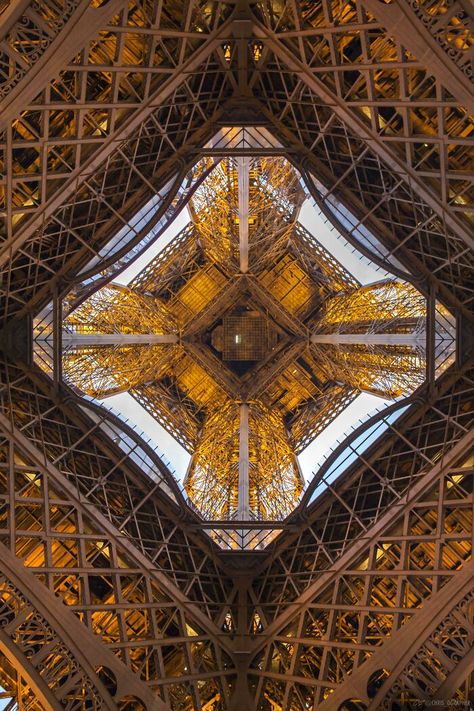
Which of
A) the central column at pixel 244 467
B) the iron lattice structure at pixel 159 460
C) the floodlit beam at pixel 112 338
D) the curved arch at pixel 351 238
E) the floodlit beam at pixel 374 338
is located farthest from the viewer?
the central column at pixel 244 467

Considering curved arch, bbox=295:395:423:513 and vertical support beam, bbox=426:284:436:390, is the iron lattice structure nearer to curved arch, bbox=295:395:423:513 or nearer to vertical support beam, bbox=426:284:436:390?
vertical support beam, bbox=426:284:436:390

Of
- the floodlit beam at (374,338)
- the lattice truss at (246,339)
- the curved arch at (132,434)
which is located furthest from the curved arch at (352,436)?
the lattice truss at (246,339)

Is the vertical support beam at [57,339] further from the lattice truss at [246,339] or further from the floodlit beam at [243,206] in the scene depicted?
the floodlit beam at [243,206]

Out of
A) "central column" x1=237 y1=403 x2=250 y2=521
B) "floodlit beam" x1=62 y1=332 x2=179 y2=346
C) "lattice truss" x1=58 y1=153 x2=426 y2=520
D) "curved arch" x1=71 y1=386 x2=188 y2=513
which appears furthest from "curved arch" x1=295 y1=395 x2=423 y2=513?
"floodlit beam" x1=62 y1=332 x2=179 y2=346

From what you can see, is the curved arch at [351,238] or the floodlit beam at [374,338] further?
the floodlit beam at [374,338]

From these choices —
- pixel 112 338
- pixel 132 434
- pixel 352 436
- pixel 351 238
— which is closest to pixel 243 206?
pixel 112 338

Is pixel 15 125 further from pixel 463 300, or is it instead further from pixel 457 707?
pixel 457 707

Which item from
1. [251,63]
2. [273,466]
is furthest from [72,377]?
[251,63]
